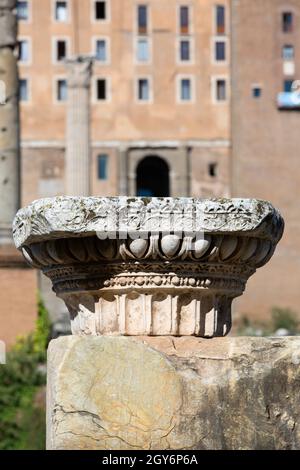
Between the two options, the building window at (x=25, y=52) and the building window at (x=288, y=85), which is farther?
the building window at (x=25, y=52)

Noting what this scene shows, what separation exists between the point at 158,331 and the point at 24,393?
59.4 feet

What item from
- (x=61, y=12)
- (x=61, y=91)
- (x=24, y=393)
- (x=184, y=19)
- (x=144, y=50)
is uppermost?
(x=61, y=12)

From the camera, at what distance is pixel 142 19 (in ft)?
161

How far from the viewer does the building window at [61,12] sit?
48.8 m

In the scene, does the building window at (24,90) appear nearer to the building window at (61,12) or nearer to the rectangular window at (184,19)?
the building window at (61,12)

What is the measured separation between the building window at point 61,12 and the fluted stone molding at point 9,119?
85.4 feet

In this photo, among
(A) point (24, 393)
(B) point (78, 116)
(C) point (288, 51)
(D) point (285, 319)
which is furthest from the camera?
(C) point (288, 51)

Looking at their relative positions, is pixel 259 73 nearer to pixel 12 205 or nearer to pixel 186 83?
pixel 186 83

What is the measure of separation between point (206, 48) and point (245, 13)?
1976mm

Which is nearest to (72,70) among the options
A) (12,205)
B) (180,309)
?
(12,205)

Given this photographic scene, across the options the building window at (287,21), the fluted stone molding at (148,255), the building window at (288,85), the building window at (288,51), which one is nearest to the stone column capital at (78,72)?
the building window at (288,85)

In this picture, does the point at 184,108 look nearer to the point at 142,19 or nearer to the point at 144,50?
the point at 144,50

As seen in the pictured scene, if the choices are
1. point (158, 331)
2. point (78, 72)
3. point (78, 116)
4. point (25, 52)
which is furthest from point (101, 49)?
point (158, 331)

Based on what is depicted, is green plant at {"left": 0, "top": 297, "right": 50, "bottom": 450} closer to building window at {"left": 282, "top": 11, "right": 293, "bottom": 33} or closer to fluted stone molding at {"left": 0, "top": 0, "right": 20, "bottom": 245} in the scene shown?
fluted stone molding at {"left": 0, "top": 0, "right": 20, "bottom": 245}
